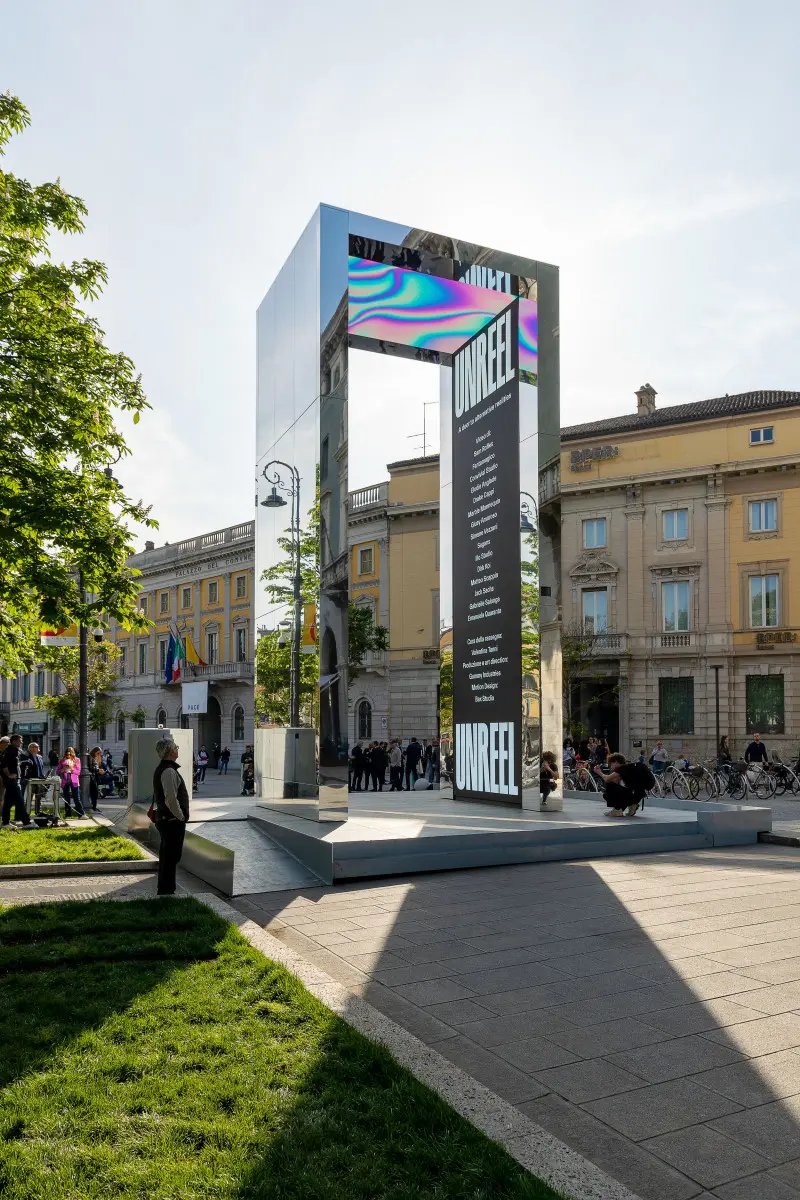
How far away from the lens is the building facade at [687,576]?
1613 inches

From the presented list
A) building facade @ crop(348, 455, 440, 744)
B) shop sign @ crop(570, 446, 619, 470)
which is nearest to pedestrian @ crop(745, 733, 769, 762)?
shop sign @ crop(570, 446, 619, 470)

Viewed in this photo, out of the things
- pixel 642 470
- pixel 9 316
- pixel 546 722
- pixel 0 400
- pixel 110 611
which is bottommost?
pixel 546 722

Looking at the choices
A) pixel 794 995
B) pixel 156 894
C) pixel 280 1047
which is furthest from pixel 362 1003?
pixel 156 894

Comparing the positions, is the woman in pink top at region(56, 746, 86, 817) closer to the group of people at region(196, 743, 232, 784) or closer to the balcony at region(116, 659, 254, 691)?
the group of people at region(196, 743, 232, 784)

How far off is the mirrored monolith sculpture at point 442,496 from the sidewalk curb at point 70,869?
2.22m

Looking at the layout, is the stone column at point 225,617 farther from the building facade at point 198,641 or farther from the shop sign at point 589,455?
the shop sign at point 589,455

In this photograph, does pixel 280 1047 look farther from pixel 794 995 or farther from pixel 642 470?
pixel 642 470

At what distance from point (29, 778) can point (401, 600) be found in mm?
31349

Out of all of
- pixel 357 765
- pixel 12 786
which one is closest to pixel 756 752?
pixel 357 765

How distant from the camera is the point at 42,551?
14.5m

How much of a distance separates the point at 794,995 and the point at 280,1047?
10.6ft

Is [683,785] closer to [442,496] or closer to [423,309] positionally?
[442,496]

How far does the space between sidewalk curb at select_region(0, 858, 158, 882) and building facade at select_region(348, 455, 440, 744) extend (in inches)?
1416

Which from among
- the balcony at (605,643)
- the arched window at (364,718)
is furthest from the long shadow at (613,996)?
the arched window at (364,718)
